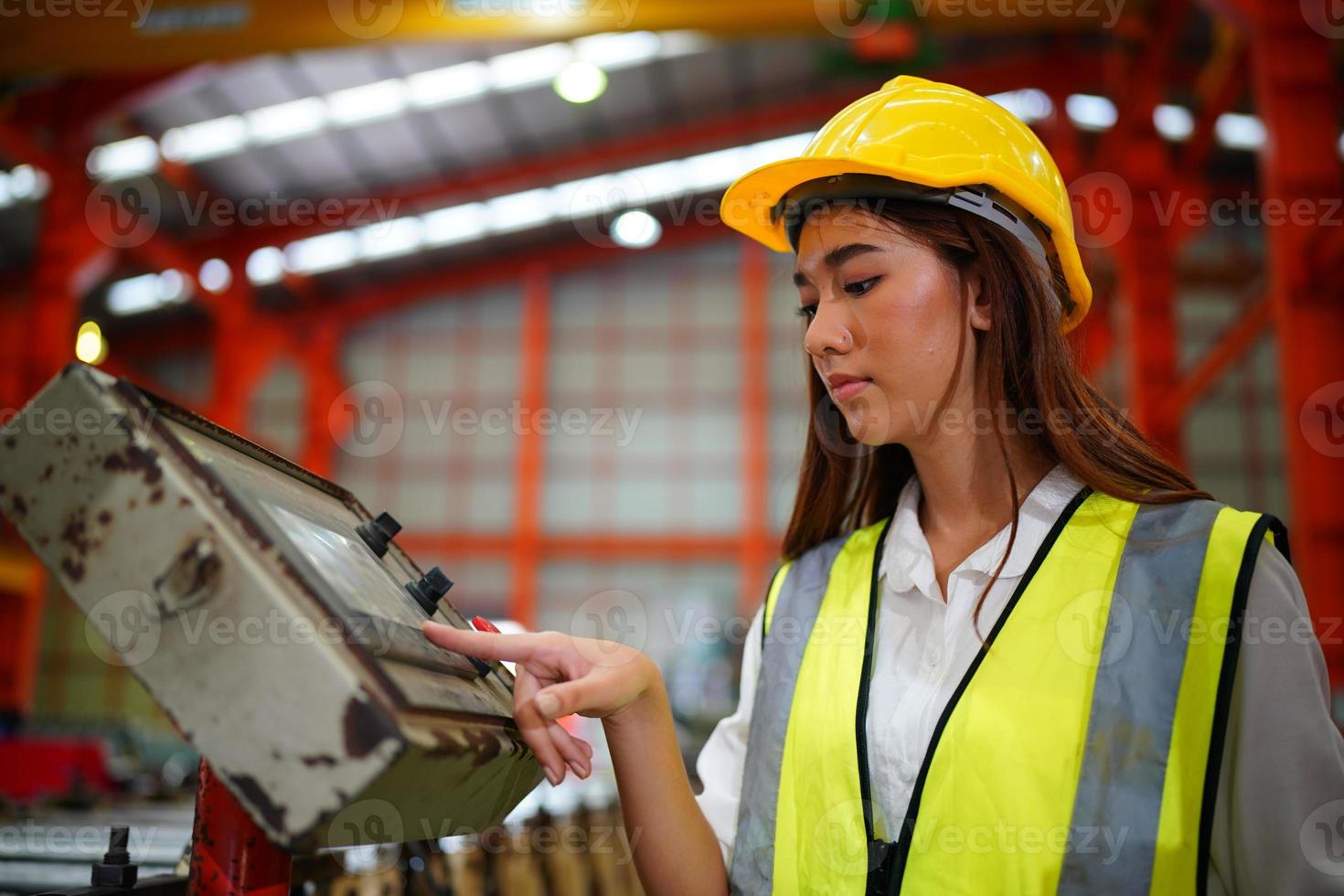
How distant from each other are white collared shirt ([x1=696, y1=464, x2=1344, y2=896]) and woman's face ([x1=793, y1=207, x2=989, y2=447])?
20 cm

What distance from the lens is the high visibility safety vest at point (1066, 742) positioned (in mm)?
1127

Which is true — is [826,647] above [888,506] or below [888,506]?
below

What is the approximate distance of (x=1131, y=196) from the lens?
10.2m

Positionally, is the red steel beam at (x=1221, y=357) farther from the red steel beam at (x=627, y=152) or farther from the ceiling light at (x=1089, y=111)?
the red steel beam at (x=627, y=152)

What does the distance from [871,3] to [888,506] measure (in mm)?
6622

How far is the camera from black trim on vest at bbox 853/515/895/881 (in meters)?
1.29

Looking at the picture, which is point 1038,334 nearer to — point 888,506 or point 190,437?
point 888,506

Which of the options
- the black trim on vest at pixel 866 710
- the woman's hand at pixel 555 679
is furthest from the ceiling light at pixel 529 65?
the woman's hand at pixel 555 679

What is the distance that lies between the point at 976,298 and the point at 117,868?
1251 mm

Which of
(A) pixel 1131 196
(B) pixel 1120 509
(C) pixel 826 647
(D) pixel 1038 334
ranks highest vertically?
(A) pixel 1131 196

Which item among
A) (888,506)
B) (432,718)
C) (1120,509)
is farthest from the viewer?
(888,506)

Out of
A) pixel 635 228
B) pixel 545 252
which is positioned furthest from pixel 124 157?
pixel 545 252

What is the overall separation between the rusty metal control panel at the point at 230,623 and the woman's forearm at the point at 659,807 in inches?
15.3

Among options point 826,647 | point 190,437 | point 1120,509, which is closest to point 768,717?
Answer: point 826,647
